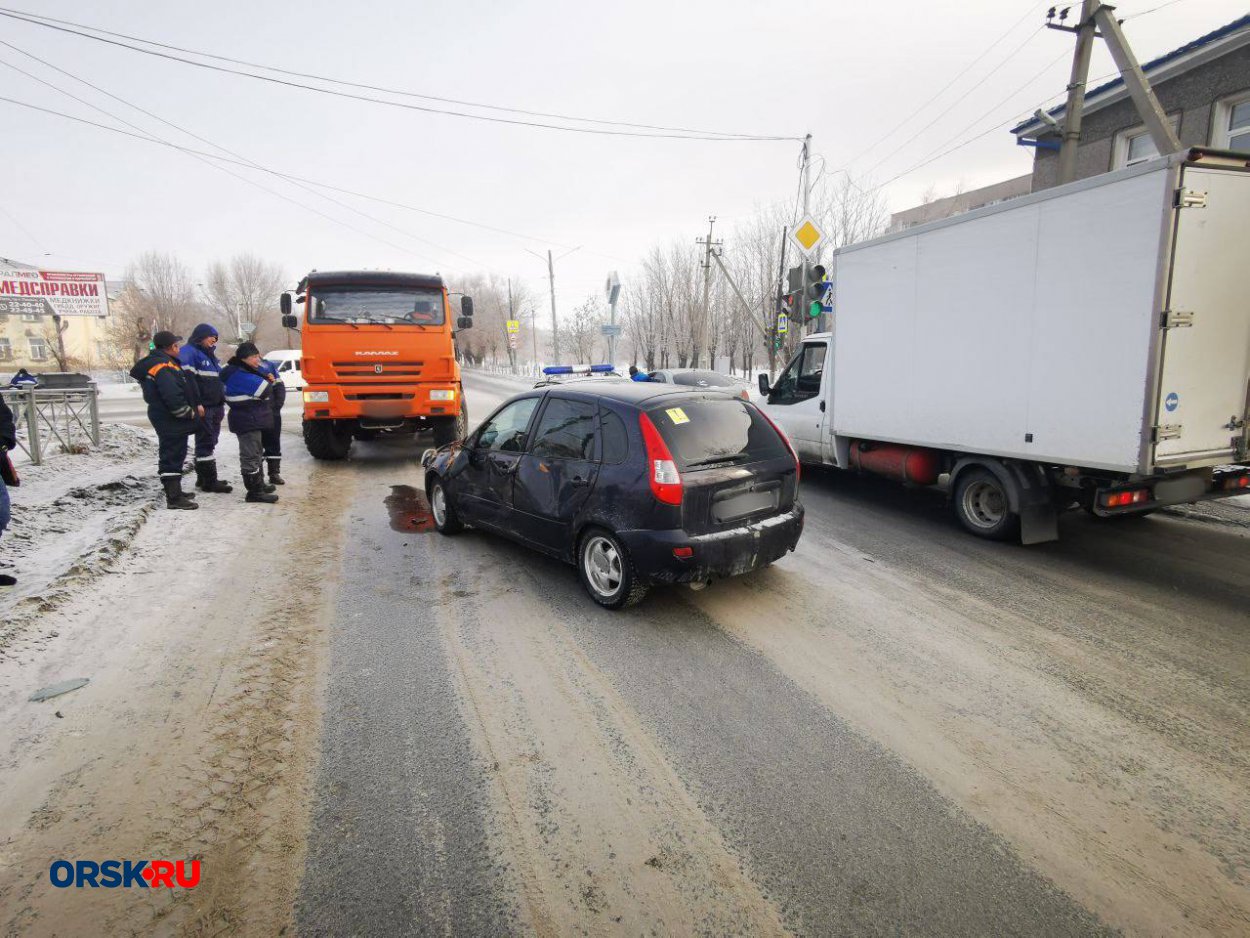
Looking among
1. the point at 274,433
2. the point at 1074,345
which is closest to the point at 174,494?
the point at 274,433

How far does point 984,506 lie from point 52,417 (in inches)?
534

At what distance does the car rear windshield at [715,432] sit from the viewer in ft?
13.9

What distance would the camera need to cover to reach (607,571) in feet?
14.5

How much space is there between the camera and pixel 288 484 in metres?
8.69

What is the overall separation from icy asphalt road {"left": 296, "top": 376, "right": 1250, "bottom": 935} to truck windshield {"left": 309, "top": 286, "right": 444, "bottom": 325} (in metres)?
6.02

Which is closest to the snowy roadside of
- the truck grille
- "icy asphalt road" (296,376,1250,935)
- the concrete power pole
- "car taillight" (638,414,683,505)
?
"icy asphalt road" (296,376,1250,935)

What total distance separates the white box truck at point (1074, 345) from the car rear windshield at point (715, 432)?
2322 mm

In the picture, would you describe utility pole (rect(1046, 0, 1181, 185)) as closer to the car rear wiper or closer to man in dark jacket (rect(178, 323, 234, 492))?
the car rear wiper

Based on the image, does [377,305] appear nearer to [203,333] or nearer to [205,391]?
[203,333]

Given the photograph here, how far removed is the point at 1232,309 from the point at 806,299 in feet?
25.3

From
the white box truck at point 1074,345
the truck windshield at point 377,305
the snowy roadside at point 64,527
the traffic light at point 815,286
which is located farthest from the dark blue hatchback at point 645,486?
the traffic light at point 815,286

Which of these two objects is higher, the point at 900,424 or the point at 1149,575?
the point at 900,424

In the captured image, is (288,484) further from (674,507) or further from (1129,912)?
(1129,912)

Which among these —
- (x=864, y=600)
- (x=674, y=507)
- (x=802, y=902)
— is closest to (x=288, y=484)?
(x=674, y=507)
